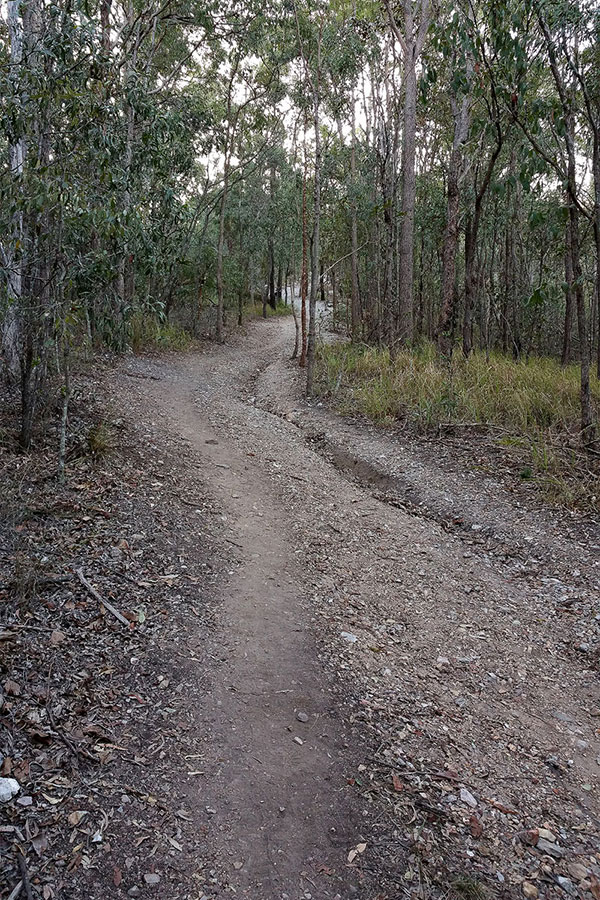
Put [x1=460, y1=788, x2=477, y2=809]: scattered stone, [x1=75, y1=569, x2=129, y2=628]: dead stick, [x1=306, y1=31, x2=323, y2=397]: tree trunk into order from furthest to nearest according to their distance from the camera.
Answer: [x1=306, y1=31, x2=323, y2=397]: tree trunk < [x1=75, y1=569, x2=129, y2=628]: dead stick < [x1=460, y1=788, x2=477, y2=809]: scattered stone

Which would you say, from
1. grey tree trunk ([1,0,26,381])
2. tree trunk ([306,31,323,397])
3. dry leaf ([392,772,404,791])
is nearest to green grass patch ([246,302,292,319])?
tree trunk ([306,31,323,397])

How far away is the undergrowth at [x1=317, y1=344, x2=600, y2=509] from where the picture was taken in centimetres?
608

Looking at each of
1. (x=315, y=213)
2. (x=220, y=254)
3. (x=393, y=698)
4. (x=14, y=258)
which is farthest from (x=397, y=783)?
(x=220, y=254)

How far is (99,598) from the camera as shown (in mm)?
3504

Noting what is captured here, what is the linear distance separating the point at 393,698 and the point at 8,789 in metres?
1.98

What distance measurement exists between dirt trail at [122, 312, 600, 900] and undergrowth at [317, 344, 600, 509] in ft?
2.38

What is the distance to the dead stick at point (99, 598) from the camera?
3408mm

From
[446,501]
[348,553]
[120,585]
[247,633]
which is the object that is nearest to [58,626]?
[120,585]

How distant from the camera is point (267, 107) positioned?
17.2m

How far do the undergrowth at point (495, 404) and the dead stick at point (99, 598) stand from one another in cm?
435

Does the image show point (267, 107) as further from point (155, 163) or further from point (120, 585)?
point (120, 585)

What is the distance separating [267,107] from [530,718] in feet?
61.3

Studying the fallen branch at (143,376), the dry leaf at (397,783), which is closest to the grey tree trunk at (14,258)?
the fallen branch at (143,376)

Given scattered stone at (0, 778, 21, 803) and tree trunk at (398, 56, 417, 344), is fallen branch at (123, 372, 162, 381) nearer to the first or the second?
tree trunk at (398, 56, 417, 344)
